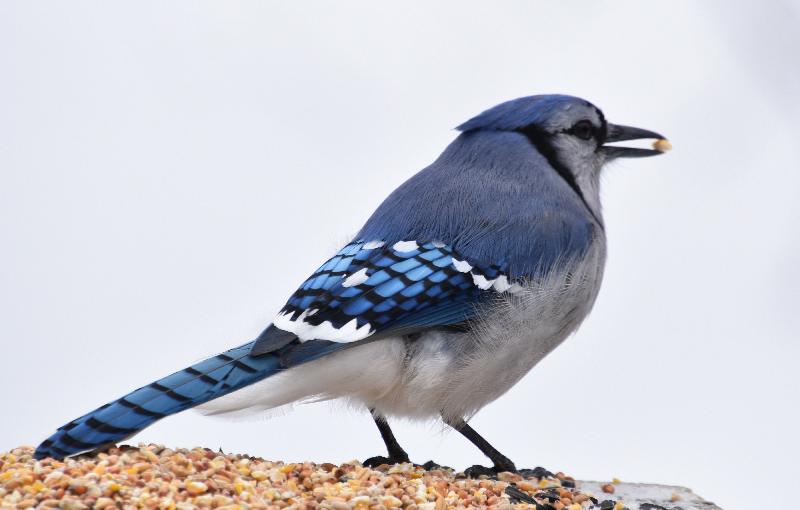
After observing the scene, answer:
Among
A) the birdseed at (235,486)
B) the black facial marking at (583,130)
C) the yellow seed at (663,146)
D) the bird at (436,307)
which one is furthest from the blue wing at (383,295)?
the yellow seed at (663,146)

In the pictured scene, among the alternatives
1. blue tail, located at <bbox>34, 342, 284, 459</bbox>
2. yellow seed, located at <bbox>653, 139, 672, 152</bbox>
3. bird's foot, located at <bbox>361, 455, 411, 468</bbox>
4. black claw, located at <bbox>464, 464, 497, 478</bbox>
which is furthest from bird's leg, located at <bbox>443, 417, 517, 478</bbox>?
yellow seed, located at <bbox>653, 139, 672, 152</bbox>

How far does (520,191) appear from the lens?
233 cm

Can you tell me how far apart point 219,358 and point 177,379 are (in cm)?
9

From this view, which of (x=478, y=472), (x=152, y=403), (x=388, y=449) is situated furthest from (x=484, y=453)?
(x=152, y=403)

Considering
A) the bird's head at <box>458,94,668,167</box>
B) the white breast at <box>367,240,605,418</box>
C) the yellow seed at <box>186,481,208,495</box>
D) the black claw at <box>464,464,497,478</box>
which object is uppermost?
the bird's head at <box>458,94,668,167</box>

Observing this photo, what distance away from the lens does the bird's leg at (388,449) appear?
2363mm

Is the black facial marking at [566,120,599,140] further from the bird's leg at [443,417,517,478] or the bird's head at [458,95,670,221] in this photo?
the bird's leg at [443,417,517,478]

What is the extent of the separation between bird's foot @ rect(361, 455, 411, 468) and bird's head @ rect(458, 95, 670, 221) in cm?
69

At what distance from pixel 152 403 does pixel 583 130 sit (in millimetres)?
1151

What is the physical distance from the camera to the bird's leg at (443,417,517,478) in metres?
2.30

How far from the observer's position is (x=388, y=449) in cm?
241

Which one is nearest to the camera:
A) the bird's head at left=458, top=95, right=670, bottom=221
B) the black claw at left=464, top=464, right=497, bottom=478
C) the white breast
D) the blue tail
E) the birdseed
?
the birdseed

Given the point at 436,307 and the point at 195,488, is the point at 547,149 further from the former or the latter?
the point at 195,488

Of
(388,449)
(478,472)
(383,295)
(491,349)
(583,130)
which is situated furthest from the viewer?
(583,130)
